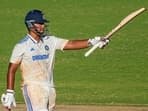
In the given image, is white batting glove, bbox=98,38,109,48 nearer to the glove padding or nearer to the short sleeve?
the glove padding

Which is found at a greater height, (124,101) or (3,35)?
(3,35)

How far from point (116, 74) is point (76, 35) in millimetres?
6862

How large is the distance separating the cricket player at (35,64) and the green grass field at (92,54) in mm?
5464

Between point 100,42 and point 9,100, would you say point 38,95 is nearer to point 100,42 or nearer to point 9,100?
point 9,100

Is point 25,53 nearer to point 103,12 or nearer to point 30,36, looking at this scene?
point 30,36

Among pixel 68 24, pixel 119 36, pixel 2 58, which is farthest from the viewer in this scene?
pixel 68 24

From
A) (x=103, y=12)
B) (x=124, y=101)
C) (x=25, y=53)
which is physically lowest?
(x=124, y=101)

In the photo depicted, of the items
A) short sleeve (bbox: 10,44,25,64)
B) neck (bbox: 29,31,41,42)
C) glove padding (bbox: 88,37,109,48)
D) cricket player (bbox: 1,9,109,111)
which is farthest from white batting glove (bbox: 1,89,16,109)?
glove padding (bbox: 88,37,109,48)

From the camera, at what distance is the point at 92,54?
22609 millimetres

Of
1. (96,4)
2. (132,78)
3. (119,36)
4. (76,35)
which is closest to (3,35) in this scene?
(76,35)

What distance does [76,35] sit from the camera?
26281mm

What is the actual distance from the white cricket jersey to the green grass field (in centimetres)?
552

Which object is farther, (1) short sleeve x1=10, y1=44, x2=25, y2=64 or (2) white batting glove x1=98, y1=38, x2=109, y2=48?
(2) white batting glove x1=98, y1=38, x2=109, y2=48

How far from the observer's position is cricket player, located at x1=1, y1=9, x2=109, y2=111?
9.82 metres
